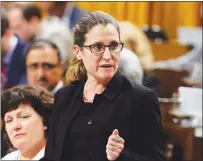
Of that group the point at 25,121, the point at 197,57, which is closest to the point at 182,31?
the point at 197,57

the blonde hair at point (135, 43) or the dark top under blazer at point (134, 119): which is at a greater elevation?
the blonde hair at point (135, 43)

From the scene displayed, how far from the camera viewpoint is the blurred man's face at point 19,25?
1.31 meters

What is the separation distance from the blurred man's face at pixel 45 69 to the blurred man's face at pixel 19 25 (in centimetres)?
12

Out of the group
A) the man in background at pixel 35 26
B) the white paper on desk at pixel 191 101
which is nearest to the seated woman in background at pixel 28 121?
the man in background at pixel 35 26

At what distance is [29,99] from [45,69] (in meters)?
0.13

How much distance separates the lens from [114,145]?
2.81ft

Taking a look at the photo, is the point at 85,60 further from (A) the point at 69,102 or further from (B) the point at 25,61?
(B) the point at 25,61

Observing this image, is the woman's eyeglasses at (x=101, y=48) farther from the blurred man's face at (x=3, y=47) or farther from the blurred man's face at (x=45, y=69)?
the blurred man's face at (x=3, y=47)

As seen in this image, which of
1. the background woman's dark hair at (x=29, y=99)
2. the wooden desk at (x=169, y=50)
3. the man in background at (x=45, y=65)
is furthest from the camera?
the wooden desk at (x=169, y=50)

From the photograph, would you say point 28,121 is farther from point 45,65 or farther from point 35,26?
point 35,26

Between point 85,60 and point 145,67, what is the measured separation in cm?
28

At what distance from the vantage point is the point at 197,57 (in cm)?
187

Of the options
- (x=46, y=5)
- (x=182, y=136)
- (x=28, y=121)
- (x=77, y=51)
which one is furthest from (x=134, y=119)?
(x=46, y=5)

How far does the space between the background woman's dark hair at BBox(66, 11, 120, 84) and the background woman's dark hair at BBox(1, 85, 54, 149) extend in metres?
0.12
